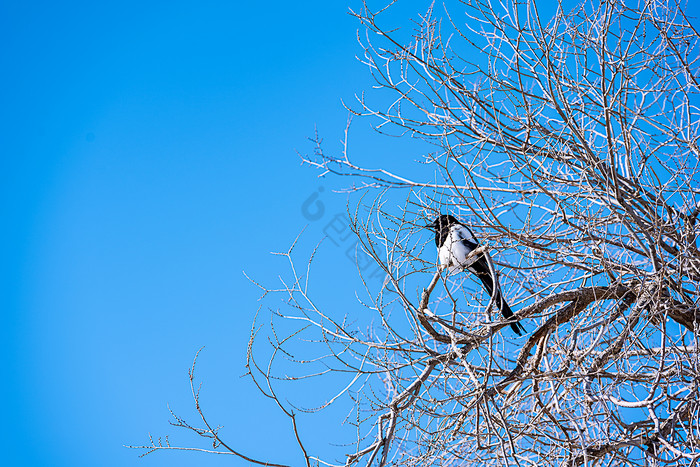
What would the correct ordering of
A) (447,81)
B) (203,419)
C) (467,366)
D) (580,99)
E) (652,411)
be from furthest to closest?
1. (580,99)
2. (447,81)
3. (652,411)
4. (467,366)
5. (203,419)

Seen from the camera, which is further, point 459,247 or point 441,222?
point 459,247

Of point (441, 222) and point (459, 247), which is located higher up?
point (459, 247)

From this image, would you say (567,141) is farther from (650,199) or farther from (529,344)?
(529,344)

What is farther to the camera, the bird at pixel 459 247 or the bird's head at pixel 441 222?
the bird at pixel 459 247

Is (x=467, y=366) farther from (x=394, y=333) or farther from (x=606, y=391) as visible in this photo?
(x=606, y=391)

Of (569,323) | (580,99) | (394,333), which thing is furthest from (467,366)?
(580,99)

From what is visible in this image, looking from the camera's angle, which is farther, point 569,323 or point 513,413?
point 569,323

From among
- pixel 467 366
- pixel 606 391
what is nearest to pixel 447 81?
pixel 467 366

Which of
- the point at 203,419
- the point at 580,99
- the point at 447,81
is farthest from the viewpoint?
the point at 580,99

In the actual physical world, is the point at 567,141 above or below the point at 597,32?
below

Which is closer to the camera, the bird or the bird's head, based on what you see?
the bird's head

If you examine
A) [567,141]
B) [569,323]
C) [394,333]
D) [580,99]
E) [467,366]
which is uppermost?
[580,99]

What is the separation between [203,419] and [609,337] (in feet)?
7.59

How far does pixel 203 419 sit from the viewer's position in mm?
2439
